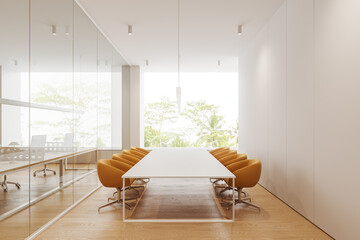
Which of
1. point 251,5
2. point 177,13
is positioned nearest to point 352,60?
point 251,5

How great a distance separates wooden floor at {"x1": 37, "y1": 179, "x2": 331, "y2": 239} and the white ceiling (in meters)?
3.60

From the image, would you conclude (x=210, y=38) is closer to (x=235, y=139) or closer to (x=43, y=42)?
(x=43, y=42)

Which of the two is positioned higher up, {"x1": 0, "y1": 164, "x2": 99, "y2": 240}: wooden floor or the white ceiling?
the white ceiling

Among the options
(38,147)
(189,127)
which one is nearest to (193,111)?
(189,127)

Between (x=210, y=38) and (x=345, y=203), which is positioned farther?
(x=210, y=38)

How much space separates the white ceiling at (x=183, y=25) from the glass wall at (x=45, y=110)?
596 mm

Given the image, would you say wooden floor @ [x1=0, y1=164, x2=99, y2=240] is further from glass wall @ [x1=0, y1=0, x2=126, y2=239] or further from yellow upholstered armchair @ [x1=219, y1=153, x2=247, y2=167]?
yellow upholstered armchair @ [x1=219, y1=153, x2=247, y2=167]

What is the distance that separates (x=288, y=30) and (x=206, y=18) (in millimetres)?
1628

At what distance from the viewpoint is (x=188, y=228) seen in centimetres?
312

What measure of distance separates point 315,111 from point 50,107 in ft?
12.1

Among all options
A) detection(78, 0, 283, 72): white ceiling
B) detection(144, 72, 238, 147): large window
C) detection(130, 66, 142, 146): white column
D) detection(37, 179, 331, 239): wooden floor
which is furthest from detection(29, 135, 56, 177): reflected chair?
detection(144, 72, 238, 147): large window

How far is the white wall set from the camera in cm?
258

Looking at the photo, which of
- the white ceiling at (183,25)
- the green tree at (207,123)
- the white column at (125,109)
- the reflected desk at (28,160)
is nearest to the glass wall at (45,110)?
the reflected desk at (28,160)

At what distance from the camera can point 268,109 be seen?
4.99 m
